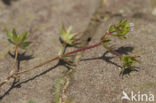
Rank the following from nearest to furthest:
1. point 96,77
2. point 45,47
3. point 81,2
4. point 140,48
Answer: point 96,77 → point 140,48 → point 45,47 → point 81,2

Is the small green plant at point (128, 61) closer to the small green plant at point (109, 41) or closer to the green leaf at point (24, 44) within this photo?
the small green plant at point (109, 41)

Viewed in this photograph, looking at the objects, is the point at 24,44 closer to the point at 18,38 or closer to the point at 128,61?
the point at 18,38

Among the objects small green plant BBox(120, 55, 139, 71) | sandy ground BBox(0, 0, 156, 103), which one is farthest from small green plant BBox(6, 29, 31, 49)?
small green plant BBox(120, 55, 139, 71)

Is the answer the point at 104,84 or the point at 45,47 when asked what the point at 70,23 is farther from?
the point at 104,84

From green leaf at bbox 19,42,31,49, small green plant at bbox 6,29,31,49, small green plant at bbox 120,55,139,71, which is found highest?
small green plant at bbox 6,29,31,49

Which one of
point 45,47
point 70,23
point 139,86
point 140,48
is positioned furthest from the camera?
point 70,23

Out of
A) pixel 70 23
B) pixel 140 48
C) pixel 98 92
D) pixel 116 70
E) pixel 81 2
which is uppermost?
pixel 81 2

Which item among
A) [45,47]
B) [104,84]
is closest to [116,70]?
[104,84]

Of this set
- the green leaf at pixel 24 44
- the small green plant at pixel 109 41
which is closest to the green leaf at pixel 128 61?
the small green plant at pixel 109 41

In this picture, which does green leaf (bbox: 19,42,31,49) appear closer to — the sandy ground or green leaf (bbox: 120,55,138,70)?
the sandy ground
